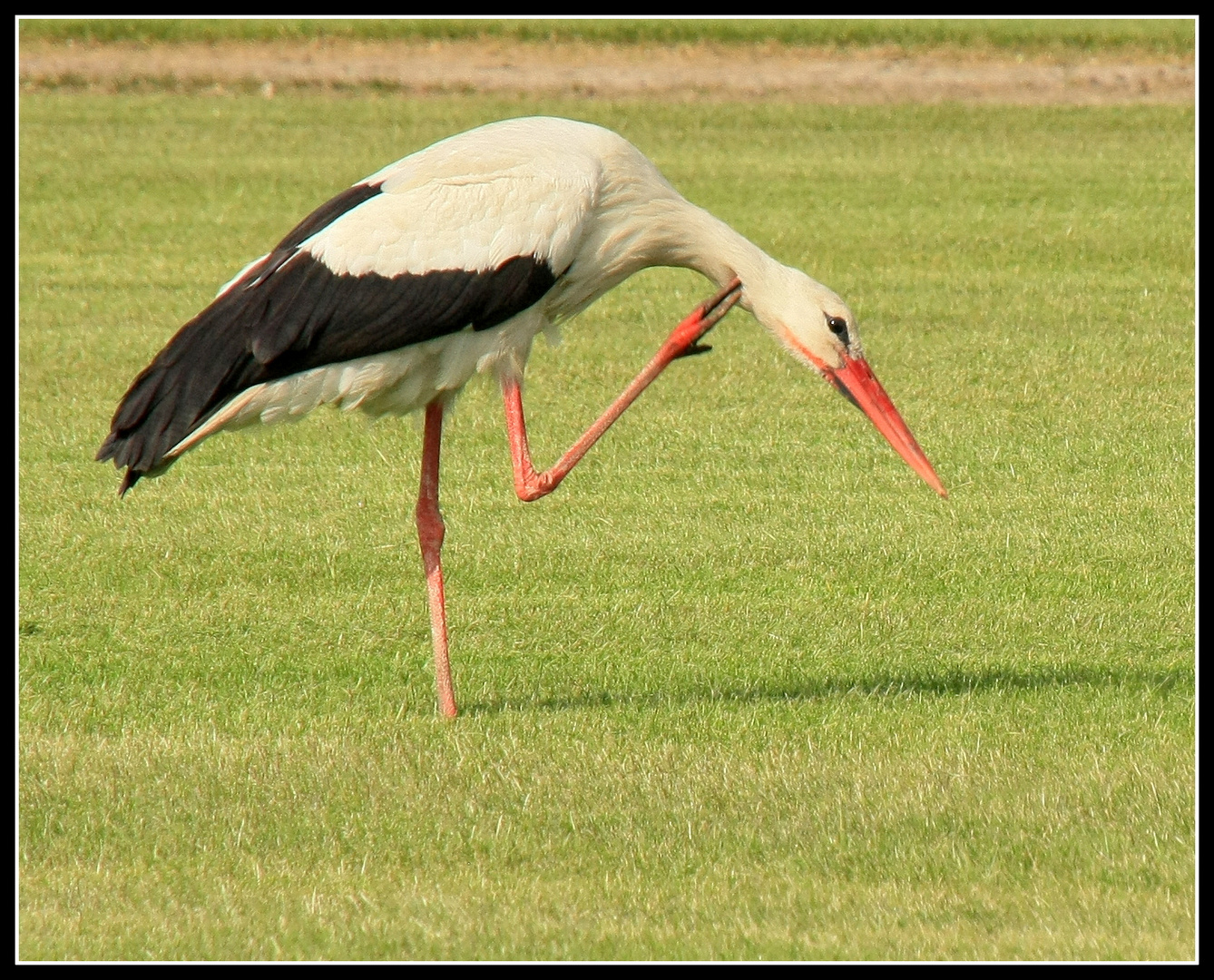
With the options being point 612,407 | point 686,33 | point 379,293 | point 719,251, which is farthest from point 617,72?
point 379,293

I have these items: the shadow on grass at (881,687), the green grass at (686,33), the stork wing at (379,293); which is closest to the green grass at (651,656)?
the shadow on grass at (881,687)

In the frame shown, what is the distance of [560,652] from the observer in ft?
22.7

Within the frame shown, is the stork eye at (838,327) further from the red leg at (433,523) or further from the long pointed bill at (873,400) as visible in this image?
the red leg at (433,523)

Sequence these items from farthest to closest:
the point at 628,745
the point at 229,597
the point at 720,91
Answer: the point at 720,91
the point at 229,597
the point at 628,745

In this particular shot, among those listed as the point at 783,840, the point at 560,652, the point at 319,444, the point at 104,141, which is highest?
the point at 783,840

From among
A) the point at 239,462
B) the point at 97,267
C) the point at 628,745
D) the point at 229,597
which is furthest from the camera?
the point at 97,267

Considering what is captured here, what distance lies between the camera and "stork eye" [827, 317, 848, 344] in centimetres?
617

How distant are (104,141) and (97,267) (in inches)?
221

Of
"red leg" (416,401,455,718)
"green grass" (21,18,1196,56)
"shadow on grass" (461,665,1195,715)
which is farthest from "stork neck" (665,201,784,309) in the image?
"green grass" (21,18,1196,56)

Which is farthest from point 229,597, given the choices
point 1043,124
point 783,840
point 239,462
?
point 1043,124

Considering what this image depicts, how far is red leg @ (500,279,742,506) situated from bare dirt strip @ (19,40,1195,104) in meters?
17.0

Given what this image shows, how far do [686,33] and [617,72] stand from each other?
7.13ft

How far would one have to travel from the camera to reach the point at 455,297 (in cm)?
604
